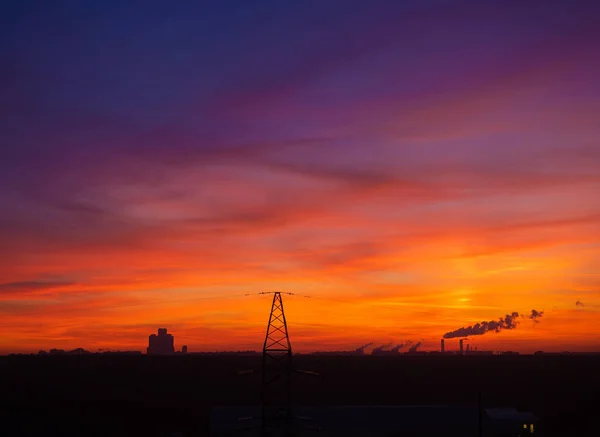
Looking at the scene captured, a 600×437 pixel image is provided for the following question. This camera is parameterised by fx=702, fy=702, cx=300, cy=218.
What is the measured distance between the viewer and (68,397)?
520ft

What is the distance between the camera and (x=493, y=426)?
80.1 metres

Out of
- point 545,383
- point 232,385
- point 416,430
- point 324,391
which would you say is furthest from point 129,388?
point 416,430

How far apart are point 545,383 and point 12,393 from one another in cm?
13715

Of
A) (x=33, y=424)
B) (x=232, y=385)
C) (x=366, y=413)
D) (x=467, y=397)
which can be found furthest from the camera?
(x=232, y=385)

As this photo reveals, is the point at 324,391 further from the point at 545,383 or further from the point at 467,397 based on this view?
the point at 545,383

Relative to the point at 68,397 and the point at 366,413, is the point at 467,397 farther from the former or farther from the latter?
the point at 68,397

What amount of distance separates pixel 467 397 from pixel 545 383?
2027 inches

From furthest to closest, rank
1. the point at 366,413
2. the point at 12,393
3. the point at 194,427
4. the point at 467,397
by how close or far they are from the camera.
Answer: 1. the point at 12,393
2. the point at 467,397
3. the point at 194,427
4. the point at 366,413

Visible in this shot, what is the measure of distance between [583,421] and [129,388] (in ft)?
385

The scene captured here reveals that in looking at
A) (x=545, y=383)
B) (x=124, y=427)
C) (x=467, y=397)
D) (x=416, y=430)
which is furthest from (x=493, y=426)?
(x=545, y=383)

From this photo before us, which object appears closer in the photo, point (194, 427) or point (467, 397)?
point (194, 427)

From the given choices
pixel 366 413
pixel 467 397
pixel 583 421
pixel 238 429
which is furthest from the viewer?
pixel 467 397

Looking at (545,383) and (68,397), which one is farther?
(545,383)

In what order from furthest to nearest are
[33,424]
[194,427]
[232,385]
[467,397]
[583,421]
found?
[232,385] → [467,397] → [583,421] → [194,427] → [33,424]
